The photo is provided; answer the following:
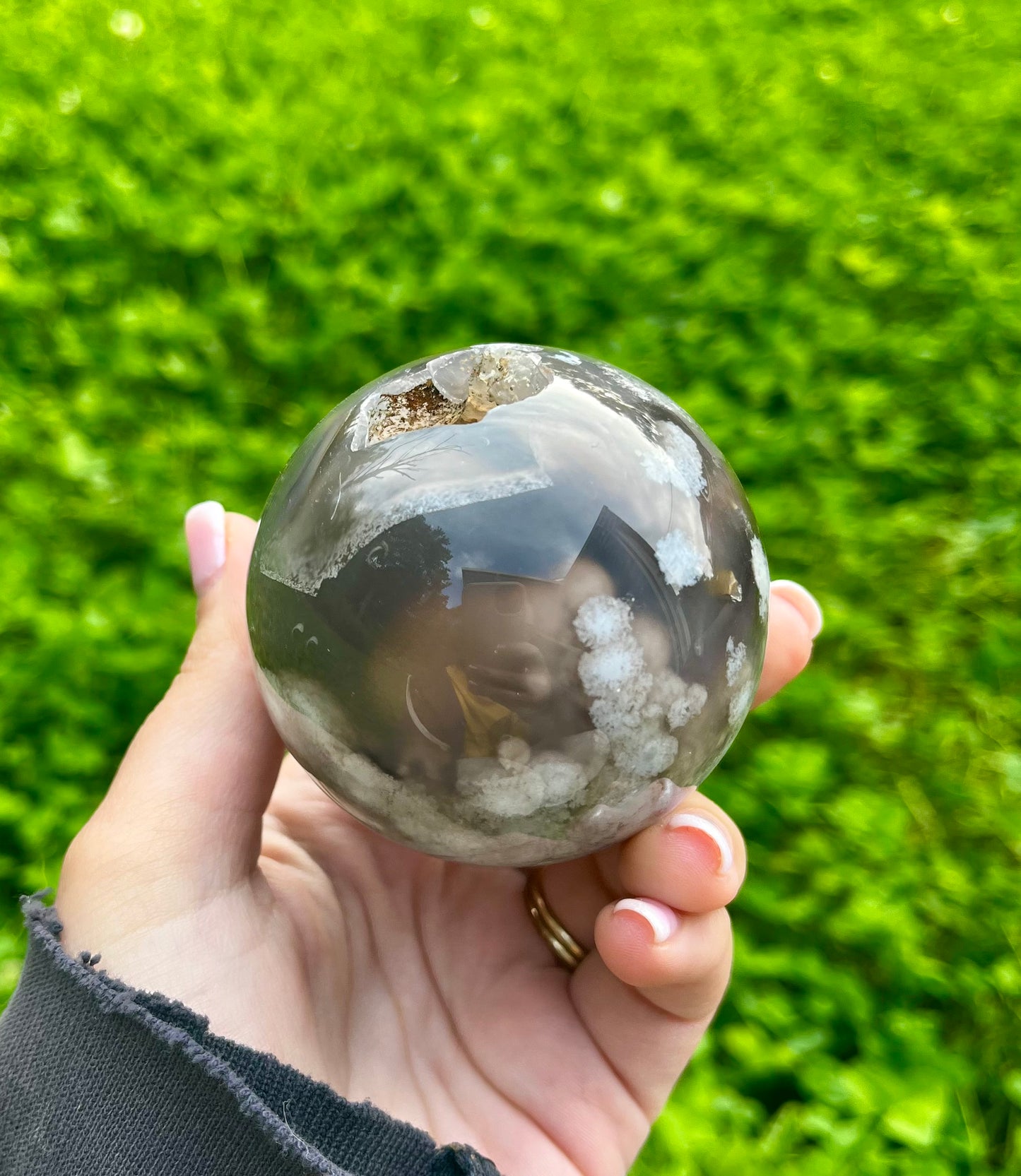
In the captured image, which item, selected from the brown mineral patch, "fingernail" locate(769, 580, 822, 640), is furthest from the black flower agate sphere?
"fingernail" locate(769, 580, 822, 640)

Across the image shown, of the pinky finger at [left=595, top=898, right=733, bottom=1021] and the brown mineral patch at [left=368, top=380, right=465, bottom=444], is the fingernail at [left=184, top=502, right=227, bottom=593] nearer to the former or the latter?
the brown mineral patch at [left=368, top=380, right=465, bottom=444]

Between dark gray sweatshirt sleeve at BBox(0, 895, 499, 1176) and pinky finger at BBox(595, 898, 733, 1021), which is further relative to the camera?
pinky finger at BBox(595, 898, 733, 1021)

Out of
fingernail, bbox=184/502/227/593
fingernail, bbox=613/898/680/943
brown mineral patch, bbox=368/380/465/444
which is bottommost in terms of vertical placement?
fingernail, bbox=613/898/680/943

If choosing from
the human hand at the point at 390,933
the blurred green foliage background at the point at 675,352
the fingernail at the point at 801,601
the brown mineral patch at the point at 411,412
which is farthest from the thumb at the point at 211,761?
the fingernail at the point at 801,601

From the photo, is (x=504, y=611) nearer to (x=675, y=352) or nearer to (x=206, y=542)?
→ (x=206, y=542)

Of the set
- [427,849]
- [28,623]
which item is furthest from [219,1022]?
[28,623]

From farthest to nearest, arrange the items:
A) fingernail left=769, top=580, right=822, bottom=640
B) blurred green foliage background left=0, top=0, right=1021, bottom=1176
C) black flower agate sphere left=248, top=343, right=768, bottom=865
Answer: blurred green foliage background left=0, top=0, right=1021, bottom=1176 < fingernail left=769, top=580, right=822, bottom=640 < black flower agate sphere left=248, top=343, right=768, bottom=865

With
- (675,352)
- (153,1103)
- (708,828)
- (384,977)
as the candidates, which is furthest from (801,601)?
(675,352)

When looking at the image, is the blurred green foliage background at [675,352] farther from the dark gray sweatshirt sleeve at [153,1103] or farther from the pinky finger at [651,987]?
the dark gray sweatshirt sleeve at [153,1103]

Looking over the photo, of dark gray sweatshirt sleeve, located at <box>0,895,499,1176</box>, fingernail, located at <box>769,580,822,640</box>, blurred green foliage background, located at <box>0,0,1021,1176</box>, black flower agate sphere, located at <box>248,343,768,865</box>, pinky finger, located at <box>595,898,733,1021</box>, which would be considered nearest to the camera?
black flower agate sphere, located at <box>248,343,768,865</box>
